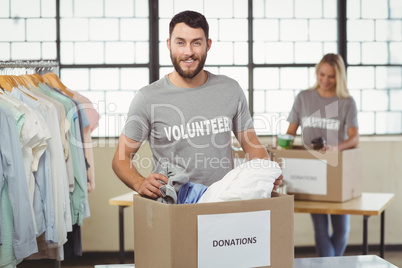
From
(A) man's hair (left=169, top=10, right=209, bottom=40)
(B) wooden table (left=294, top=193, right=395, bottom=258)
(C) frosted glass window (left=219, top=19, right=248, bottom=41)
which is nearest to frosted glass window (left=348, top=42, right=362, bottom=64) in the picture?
(C) frosted glass window (left=219, top=19, right=248, bottom=41)

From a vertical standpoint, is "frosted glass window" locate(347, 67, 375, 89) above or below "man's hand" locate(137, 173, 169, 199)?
above

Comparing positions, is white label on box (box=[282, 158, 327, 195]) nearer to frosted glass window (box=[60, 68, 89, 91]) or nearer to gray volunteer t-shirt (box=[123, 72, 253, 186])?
gray volunteer t-shirt (box=[123, 72, 253, 186])

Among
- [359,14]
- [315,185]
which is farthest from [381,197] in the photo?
[359,14]

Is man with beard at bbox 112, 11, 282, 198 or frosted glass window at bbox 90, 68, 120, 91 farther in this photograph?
frosted glass window at bbox 90, 68, 120, 91

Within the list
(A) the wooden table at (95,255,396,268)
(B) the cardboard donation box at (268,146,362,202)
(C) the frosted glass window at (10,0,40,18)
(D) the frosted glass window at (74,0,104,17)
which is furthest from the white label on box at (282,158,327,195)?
(C) the frosted glass window at (10,0,40,18)

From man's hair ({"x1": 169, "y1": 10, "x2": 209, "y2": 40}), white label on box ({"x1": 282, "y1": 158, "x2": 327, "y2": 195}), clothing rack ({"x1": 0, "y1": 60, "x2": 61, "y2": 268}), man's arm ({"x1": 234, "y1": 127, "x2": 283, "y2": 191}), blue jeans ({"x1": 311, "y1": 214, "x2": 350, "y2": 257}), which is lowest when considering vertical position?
blue jeans ({"x1": 311, "y1": 214, "x2": 350, "y2": 257})

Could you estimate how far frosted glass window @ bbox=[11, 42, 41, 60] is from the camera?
4.80 meters

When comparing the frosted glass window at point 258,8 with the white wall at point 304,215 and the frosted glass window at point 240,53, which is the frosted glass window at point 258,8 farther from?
the white wall at point 304,215

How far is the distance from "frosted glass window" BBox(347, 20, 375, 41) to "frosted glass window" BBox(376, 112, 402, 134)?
0.71 m

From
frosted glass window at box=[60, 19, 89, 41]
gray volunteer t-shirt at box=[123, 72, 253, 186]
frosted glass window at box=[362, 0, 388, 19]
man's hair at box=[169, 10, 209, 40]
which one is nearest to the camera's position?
man's hair at box=[169, 10, 209, 40]

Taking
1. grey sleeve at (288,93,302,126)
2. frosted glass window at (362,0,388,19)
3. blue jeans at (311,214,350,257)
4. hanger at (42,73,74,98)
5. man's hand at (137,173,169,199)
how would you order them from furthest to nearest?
frosted glass window at (362,0,388,19) → grey sleeve at (288,93,302,126) → blue jeans at (311,214,350,257) → hanger at (42,73,74,98) → man's hand at (137,173,169,199)

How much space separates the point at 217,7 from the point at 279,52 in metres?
0.68

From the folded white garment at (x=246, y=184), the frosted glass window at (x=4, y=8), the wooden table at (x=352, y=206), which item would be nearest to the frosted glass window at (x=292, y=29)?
the wooden table at (x=352, y=206)

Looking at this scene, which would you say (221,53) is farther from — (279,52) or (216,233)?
(216,233)
